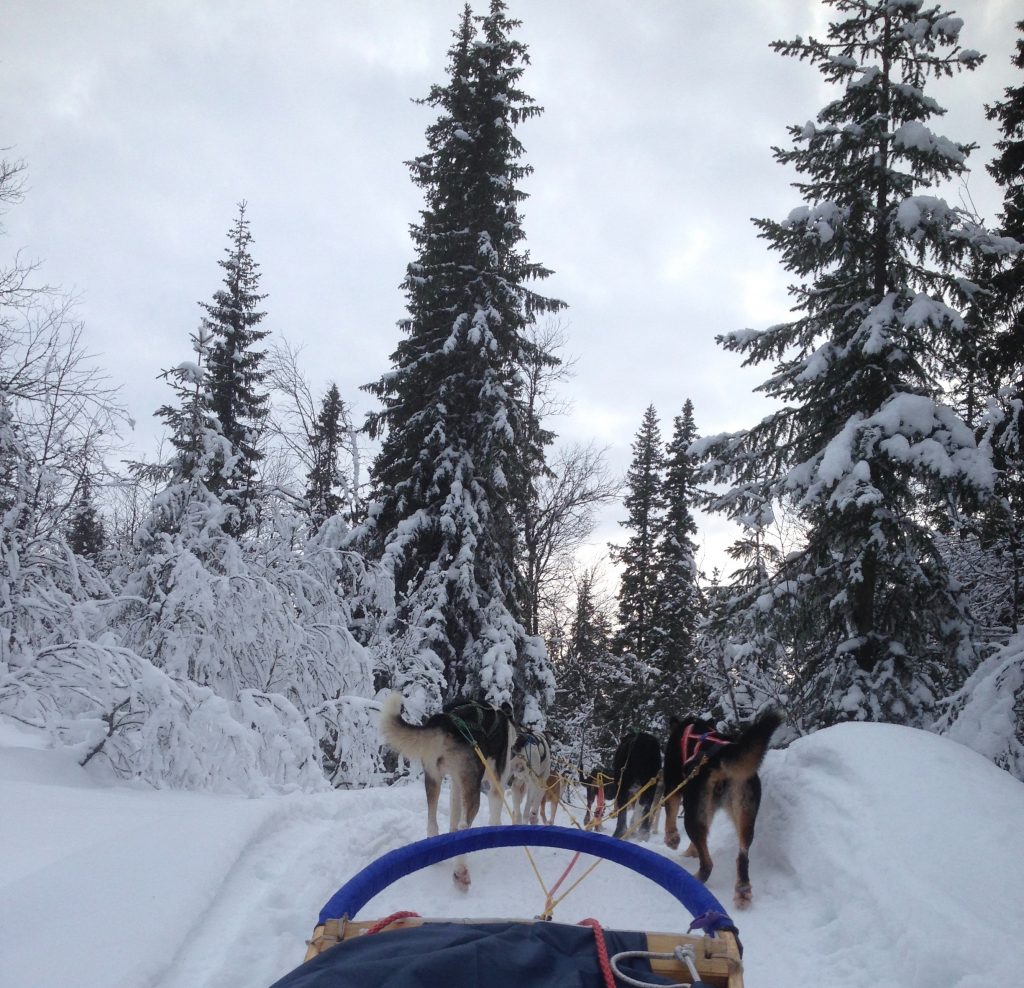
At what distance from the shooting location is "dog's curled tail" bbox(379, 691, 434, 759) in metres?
4.98

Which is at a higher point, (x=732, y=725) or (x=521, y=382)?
(x=521, y=382)

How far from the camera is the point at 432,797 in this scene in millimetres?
5133

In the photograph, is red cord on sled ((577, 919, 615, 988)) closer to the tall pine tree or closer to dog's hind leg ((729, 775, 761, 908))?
dog's hind leg ((729, 775, 761, 908))

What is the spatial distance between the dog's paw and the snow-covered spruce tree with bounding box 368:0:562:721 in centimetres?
807

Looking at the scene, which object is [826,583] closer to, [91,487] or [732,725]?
[732,725]

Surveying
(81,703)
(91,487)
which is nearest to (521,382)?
(91,487)

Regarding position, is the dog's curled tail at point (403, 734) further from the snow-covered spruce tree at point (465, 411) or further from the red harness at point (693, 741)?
the snow-covered spruce tree at point (465, 411)

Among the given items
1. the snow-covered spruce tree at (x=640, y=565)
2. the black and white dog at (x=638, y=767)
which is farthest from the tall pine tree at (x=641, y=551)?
the black and white dog at (x=638, y=767)

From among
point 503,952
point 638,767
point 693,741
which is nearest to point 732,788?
point 693,741

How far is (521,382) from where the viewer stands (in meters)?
15.5

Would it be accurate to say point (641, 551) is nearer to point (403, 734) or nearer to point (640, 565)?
point (640, 565)

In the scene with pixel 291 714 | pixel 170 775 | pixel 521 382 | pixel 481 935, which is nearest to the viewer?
pixel 481 935

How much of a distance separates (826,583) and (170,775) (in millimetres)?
8169

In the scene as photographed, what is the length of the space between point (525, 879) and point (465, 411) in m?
11.0
